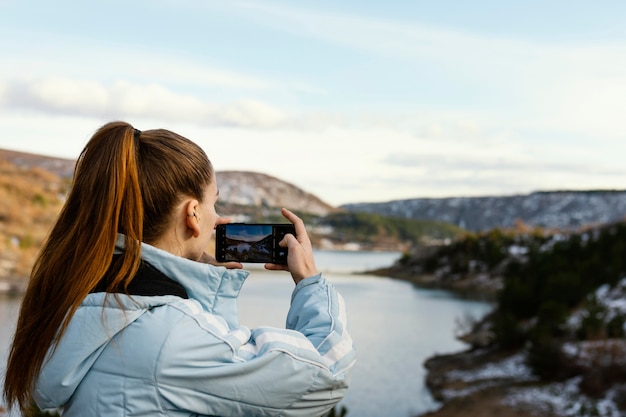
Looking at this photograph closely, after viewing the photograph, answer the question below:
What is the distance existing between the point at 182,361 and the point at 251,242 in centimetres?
36

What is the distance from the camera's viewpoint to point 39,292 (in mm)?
1027

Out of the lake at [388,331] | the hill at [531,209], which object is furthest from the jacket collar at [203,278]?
the hill at [531,209]

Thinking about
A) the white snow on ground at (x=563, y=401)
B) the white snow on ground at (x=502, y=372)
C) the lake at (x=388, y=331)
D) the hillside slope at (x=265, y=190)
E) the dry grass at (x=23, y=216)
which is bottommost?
the lake at (x=388, y=331)

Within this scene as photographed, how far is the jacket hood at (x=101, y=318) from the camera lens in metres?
0.92

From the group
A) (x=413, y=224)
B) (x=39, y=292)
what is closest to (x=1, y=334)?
(x=39, y=292)

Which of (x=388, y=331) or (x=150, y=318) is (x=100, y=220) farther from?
(x=388, y=331)

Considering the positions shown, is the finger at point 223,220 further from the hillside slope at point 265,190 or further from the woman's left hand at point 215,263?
the hillside slope at point 265,190

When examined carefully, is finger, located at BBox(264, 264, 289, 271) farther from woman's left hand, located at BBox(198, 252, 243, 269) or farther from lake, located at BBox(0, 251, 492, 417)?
lake, located at BBox(0, 251, 492, 417)

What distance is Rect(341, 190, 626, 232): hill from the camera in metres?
74.8

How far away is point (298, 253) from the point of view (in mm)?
1156

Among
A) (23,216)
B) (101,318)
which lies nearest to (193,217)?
(101,318)

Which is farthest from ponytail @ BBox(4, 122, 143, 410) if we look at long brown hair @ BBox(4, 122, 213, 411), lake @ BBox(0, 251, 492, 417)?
lake @ BBox(0, 251, 492, 417)

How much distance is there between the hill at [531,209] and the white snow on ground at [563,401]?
208 ft

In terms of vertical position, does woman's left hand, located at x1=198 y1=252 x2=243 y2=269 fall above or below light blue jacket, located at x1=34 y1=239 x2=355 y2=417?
above
